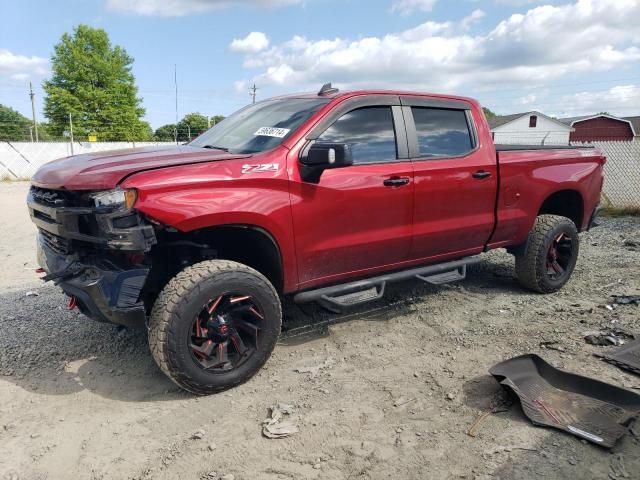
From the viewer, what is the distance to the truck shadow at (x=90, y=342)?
3.54 metres

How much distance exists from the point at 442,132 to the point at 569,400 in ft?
7.74

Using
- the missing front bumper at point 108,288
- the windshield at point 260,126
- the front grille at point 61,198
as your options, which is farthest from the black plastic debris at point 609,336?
the front grille at point 61,198

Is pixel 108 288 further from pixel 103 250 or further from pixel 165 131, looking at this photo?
pixel 165 131

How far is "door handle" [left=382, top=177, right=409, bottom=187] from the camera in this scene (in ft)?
13.0

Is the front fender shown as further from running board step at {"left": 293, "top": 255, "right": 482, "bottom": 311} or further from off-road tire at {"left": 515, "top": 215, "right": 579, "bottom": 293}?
off-road tire at {"left": 515, "top": 215, "right": 579, "bottom": 293}

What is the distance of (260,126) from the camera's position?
13.3ft

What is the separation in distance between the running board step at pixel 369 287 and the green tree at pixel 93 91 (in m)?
44.6

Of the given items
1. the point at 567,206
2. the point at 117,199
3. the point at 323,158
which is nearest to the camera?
the point at 117,199

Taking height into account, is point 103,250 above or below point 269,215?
below

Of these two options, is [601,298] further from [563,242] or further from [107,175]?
[107,175]

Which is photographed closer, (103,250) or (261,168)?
(103,250)

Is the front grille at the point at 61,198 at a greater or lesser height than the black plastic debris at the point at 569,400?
greater

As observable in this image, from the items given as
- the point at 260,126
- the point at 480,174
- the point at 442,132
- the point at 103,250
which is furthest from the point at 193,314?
the point at 480,174

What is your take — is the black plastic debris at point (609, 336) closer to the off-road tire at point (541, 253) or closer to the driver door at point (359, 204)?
the off-road tire at point (541, 253)
